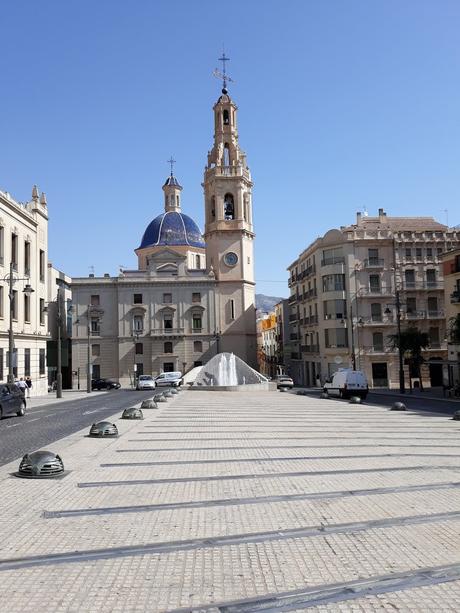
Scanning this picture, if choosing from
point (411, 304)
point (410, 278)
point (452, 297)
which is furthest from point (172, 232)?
point (452, 297)

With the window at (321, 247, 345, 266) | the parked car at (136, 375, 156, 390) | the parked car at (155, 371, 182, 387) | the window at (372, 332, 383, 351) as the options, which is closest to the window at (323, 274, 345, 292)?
the window at (321, 247, 345, 266)

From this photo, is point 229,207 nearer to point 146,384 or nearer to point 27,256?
point 146,384

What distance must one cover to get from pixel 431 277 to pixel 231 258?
981 inches

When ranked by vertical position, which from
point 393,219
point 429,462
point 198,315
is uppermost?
point 393,219

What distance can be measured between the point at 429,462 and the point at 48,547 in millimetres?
7944

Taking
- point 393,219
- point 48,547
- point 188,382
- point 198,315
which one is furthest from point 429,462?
point 198,315

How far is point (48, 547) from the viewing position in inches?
253

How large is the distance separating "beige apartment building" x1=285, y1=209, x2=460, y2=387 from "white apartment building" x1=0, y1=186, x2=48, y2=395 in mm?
25635

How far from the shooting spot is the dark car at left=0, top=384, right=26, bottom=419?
71.9 ft

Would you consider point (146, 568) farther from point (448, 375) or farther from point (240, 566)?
point (448, 375)

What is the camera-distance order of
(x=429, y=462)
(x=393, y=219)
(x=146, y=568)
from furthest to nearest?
(x=393, y=219) → (x=429, y=462) → (x=146, y=568)

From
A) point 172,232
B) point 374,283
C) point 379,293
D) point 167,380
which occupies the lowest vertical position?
point 167,380

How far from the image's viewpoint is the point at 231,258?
68.9 m

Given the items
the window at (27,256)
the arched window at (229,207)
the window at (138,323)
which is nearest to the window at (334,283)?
the arched window at (229,207)
